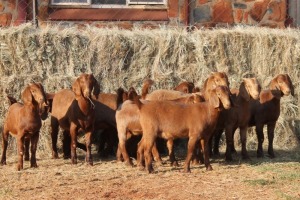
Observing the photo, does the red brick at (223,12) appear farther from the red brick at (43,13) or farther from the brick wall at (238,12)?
the red brick at (43,13)

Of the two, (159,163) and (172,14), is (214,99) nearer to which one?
(159,163)

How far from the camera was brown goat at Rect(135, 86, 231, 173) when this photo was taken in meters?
11.4

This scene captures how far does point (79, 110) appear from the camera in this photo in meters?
12.3

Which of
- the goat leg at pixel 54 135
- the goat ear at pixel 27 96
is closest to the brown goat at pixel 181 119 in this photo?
the goat ear at pixel 27 96

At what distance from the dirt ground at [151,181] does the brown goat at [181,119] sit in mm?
542

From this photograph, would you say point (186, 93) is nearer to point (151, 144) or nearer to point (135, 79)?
point (135, 79)

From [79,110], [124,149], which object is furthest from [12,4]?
[124,149]

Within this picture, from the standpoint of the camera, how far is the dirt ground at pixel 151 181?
32.2 feet

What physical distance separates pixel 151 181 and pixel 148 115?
3.82ft

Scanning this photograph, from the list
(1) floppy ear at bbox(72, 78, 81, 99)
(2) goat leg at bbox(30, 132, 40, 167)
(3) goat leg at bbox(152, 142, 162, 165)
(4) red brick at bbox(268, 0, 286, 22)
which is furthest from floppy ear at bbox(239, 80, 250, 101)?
(4) red brick at bbox(268, 0, 286, 22)

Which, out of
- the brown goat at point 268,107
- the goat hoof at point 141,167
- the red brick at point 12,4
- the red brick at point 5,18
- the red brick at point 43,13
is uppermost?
the red brick at point 12,4

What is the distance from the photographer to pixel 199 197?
9.67m

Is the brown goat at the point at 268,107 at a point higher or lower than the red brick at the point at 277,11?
lower

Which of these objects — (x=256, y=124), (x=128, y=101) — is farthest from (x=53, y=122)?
(x=256, y=124)
